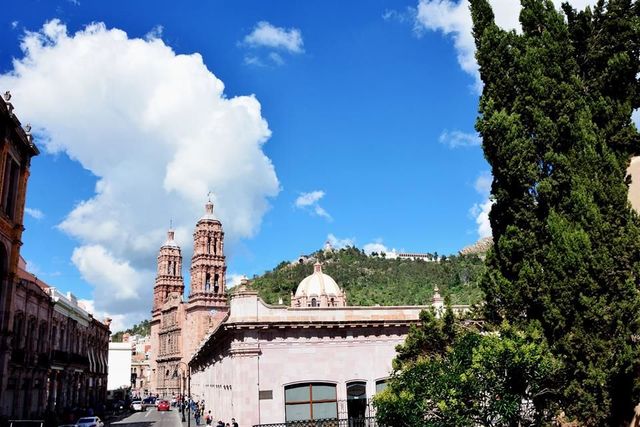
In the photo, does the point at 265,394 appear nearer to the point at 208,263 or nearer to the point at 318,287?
the point at 318,287

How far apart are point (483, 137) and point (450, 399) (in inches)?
306

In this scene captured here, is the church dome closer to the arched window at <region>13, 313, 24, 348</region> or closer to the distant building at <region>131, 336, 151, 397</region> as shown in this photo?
the arched window at <region>13, 313, 24, 348</region>

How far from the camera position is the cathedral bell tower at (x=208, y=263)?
80562mm

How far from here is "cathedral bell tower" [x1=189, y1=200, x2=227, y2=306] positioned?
3172 inches

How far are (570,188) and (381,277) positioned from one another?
128961 millimetres

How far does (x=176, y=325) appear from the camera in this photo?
94812mm

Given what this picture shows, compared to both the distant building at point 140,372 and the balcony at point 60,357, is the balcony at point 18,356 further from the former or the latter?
the distant building at point 140,372

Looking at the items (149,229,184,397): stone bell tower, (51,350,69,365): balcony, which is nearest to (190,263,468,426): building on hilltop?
(51,350,69,365): balcony

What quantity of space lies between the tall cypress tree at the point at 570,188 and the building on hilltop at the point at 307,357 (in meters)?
8.45

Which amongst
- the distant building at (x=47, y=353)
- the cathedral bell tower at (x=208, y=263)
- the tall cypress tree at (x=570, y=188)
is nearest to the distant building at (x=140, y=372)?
the cathedral bell tower at (x=208, y=263)

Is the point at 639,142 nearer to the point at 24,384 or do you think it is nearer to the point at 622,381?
the point at 622,381

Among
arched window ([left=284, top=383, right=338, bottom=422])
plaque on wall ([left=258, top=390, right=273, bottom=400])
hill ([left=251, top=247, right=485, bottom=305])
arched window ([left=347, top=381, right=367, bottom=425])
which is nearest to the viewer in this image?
plaque on wall ([left=258, top=390, right=273, bottom=400])

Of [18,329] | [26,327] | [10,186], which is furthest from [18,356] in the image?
[10,186]

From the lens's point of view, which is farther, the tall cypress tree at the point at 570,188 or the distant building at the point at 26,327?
the distant building at the point at 26,327
